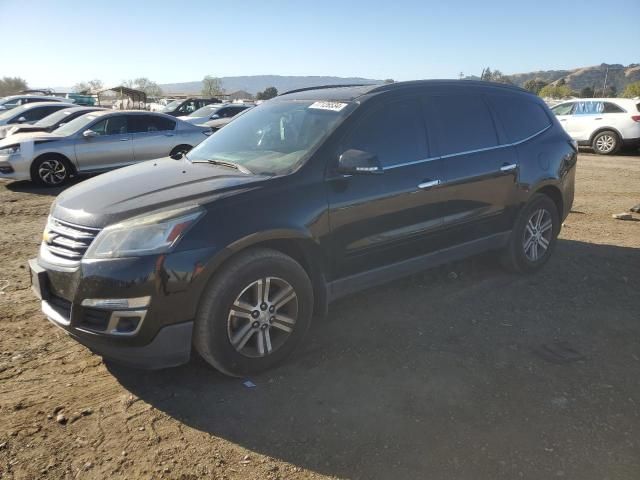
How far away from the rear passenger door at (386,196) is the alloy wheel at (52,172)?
8.48 meters

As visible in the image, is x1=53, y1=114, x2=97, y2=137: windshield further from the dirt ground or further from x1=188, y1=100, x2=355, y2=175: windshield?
x1=188, y1=100, x2=355, y2=175: windshield

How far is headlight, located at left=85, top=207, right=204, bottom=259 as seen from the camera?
2861 millimetres

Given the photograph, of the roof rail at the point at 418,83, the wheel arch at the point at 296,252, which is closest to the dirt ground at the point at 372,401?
the wheel arch at the point at 296,252

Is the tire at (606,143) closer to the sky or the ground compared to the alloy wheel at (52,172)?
closer to the sky

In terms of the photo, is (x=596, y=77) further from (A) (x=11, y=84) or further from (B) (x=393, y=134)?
(B) (x=393, y=134)

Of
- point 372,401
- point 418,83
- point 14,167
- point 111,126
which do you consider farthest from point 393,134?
point 14,167

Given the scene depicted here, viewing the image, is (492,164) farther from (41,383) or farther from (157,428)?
(41,383)

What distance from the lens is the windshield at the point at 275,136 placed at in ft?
12.0

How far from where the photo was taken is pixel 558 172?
5262 mm

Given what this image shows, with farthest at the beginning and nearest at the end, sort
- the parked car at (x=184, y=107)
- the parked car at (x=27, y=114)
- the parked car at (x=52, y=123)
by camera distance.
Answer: the parked car at (x=184, y=107) < the parked car at (x=27, y=114) < the parked car at (x=52, y=123)

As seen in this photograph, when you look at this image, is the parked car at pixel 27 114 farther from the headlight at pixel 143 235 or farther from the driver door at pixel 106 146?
the headlight at pixel 143 235

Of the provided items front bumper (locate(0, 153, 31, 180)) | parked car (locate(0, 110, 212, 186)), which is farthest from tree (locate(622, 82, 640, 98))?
front bumper (locate(0, 153, 31, 180))

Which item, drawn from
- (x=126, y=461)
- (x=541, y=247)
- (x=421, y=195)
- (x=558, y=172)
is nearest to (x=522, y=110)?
(x=558, y=172)

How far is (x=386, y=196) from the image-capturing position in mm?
3803
